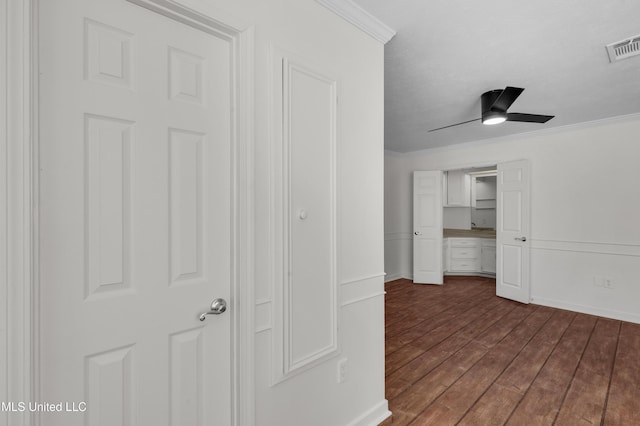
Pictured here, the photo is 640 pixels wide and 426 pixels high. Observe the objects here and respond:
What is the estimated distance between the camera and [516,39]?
211 cm

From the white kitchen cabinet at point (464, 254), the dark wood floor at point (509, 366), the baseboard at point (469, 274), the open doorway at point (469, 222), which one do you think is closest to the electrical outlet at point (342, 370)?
the dark wood floor at point (509, 366)

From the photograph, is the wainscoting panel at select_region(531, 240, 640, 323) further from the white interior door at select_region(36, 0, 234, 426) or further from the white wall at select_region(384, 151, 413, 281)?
the white interior door at select_region(36, 0, 234, 426)

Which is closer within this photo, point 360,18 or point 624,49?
point 360,18

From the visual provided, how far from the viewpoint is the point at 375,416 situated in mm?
1920

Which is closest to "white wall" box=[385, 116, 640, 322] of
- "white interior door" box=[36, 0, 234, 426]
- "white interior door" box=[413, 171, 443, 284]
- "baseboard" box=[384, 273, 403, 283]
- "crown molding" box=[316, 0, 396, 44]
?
"white interior door" box=[413, 171, 443, 284]

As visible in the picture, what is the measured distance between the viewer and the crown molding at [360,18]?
1.66 m

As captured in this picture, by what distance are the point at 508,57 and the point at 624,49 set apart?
0.78 meters

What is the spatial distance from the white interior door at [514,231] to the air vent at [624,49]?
2.26 m

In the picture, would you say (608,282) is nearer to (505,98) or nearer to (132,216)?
(505,98)

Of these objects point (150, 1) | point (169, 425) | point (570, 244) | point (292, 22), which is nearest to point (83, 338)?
point (169, 425)

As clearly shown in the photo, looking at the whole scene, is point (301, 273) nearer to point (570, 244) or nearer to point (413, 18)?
point (413, 18)

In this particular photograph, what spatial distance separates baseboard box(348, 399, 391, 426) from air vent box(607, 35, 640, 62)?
2985 mm

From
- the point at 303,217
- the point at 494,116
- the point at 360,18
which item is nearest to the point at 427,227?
the point at 494,116

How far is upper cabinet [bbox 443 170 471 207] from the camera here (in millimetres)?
6887
